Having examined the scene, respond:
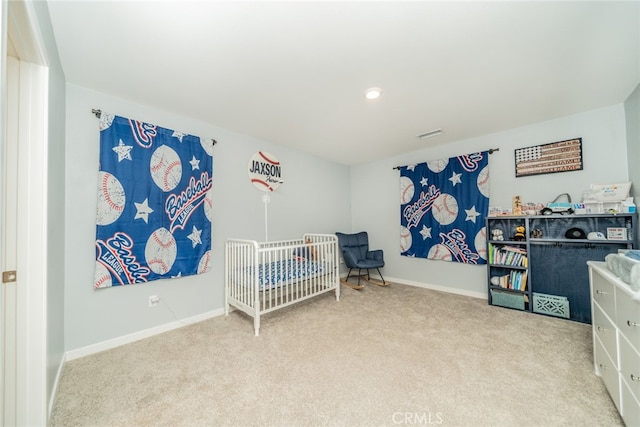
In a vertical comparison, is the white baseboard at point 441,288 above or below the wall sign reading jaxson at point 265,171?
below

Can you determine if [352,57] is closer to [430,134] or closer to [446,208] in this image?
[430,134]

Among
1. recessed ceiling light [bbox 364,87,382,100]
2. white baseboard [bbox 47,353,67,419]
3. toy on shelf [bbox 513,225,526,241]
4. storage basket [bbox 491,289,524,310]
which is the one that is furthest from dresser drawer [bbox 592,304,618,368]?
white baseboard [bbox 47,353,67,419]

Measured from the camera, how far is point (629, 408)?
118 centimetres

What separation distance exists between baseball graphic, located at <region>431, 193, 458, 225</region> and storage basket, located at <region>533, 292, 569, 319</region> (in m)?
1.23

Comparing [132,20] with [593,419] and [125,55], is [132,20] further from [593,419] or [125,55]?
[593,419]

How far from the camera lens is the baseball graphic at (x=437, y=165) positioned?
349 centimetres

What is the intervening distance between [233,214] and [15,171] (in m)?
1.83

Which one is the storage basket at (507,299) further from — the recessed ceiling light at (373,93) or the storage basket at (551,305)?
the recessed ceiling light at (373,93)

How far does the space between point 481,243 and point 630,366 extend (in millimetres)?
2120

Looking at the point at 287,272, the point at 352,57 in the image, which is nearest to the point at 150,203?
the point at 287,272

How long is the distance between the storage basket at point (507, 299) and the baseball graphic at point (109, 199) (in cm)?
400

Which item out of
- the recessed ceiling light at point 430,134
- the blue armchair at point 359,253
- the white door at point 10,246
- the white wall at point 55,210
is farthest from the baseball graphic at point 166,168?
the recessed ceiling light at point 430,134

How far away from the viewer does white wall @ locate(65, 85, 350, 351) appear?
1945 mm

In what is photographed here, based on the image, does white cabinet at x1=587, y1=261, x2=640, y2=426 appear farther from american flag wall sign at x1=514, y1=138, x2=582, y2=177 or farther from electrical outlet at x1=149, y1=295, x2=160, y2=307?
electrical outlet at x1=149, y1=295, x2=160, y2=307
